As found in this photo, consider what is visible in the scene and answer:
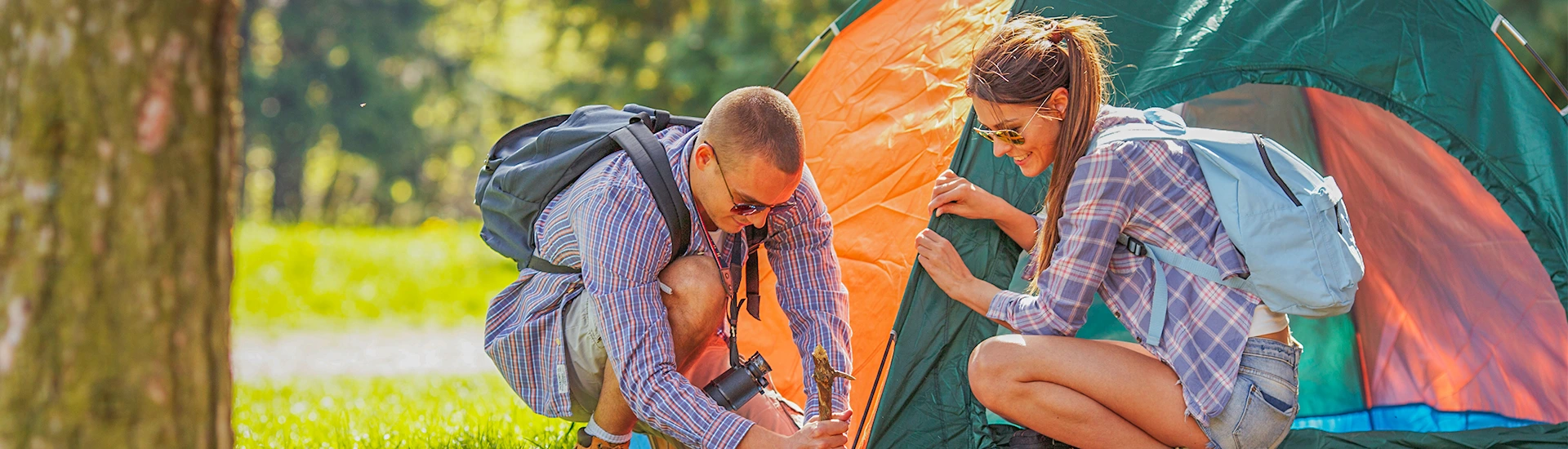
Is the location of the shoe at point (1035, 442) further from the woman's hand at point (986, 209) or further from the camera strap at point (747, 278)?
the camera strap at point (747, 278)

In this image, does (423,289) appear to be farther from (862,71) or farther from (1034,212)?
(1034,212)

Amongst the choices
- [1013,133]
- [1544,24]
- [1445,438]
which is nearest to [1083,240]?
[1013,133]

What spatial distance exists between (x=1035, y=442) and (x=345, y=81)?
13.9 metres

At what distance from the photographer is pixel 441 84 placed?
15406 mm

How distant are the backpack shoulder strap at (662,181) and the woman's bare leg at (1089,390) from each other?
73 centimetres

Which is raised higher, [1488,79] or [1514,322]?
[1488,79]

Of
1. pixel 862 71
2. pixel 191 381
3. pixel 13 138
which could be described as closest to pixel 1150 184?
pixel 862 71

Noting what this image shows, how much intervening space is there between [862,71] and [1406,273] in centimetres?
177

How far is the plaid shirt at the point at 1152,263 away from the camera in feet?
8.11

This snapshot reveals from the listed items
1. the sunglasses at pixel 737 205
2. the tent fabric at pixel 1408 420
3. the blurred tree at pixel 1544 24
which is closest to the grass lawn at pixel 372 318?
the sunglasses at pixel 737 205

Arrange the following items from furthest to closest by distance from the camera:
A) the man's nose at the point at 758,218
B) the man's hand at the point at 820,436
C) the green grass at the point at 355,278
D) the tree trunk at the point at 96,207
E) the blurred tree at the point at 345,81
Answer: the blurred tree at the point at 345,81, the green grass at the point at 355,278, the man's nose at the point at 758,218, the man's hand at the point at 820,436, the tree trunk at the point at 96,207

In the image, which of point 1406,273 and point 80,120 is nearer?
point 80,120

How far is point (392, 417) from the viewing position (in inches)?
154

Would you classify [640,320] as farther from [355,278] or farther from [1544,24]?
[355,278]
